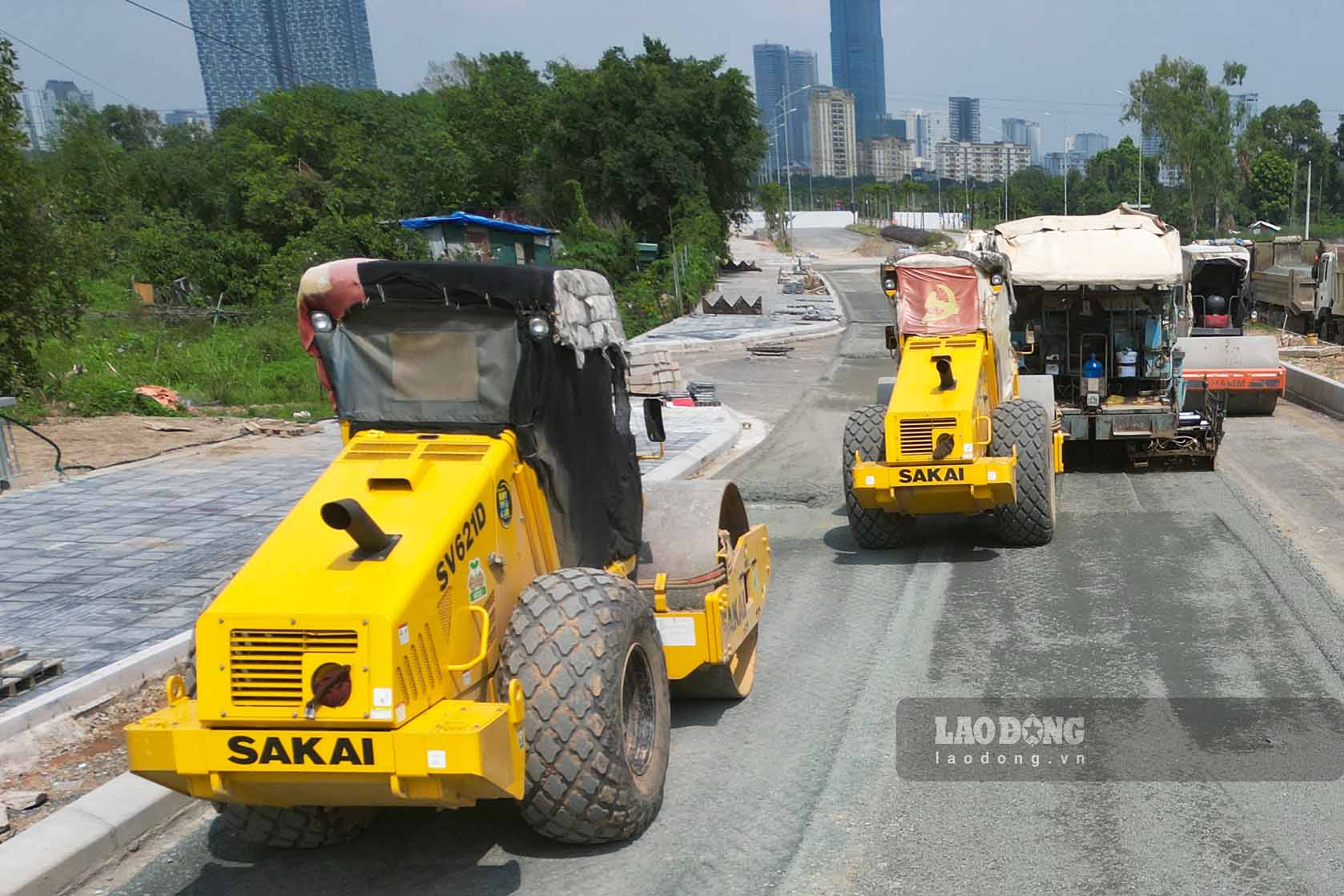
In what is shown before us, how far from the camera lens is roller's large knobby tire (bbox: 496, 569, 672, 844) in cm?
482

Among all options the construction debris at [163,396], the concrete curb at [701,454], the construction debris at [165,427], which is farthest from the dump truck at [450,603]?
the construction debris at [163,396]

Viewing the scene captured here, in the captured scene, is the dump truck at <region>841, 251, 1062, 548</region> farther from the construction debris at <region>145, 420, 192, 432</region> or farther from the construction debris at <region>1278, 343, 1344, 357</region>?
the construction debris at <region>1278, 343, 1344, 357</region>

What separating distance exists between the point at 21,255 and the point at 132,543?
7.78 meters

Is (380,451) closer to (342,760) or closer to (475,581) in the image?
(475,581)

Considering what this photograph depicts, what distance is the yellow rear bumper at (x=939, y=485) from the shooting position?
32.4 feet

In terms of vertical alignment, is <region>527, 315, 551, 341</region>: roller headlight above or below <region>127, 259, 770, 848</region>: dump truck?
above

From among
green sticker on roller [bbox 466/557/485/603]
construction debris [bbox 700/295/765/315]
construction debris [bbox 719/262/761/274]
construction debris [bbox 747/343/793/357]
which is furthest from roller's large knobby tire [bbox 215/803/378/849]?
construction debris [bbox 719/262/761/274]

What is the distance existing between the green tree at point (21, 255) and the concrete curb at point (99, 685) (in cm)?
1085

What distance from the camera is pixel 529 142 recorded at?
64500mm

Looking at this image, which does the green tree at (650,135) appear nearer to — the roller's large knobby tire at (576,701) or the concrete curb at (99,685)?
the concrete curb at (99,685)

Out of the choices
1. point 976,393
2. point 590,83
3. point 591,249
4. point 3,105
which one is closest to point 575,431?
point 976,393

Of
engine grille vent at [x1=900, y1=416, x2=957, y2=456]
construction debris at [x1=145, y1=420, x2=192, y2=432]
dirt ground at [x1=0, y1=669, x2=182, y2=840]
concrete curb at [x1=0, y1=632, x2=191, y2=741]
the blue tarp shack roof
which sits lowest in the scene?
construction debris at [x1=145, y1=420, x2=192, y2=432]

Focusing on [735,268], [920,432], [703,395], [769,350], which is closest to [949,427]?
[920,432]

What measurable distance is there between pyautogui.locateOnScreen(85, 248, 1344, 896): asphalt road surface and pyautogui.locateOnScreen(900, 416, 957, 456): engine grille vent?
3.28ft
